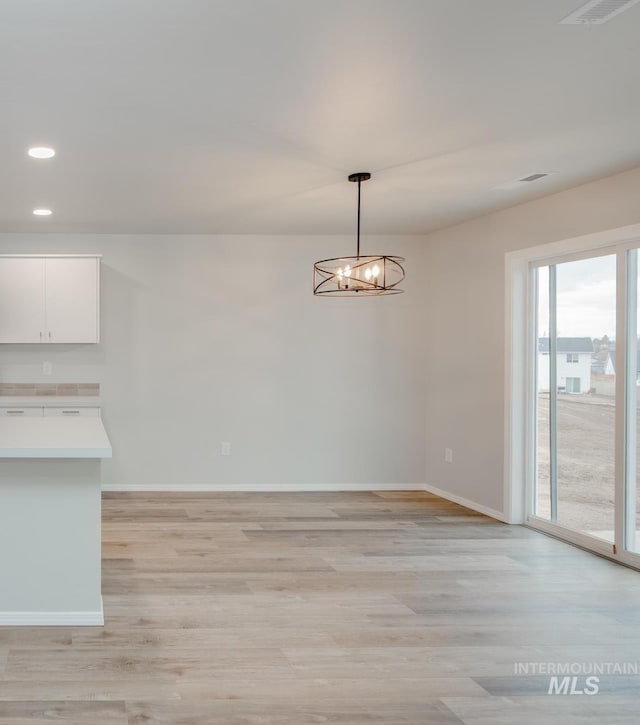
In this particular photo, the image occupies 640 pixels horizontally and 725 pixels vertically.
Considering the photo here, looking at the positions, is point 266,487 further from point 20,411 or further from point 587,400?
point 587,400

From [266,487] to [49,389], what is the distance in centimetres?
214

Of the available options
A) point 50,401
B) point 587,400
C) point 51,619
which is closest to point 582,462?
point 587,400

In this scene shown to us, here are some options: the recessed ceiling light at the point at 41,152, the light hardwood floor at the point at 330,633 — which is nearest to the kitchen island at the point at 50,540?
the light hardwood floor at the point at 330,633

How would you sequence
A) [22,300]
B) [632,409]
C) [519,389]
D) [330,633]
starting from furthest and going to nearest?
[22,300], [519,389], [632,409], [330,633]

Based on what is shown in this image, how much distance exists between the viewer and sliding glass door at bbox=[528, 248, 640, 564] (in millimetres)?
4500

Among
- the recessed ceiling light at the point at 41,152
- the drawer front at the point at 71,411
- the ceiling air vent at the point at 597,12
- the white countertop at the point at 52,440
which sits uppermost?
the recessed ceiling light at the point at 41,152

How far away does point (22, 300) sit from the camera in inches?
253

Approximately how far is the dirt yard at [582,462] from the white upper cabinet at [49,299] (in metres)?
3.85

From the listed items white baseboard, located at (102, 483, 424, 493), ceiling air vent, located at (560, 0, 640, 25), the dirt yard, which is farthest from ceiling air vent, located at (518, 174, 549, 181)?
white baseboard, located at (102, 483, 424, 493)

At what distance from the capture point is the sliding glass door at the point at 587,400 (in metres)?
4.50

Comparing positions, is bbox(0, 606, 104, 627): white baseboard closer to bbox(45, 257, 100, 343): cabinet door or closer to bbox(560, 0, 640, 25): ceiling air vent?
bbox(560, 0, 640, 25): ceiling air vent

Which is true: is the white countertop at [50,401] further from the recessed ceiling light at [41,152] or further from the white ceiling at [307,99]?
the recessed ceiling light at [41,152]

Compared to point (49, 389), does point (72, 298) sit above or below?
above

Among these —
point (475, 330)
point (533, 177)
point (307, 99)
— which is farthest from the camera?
point (475, 330)
